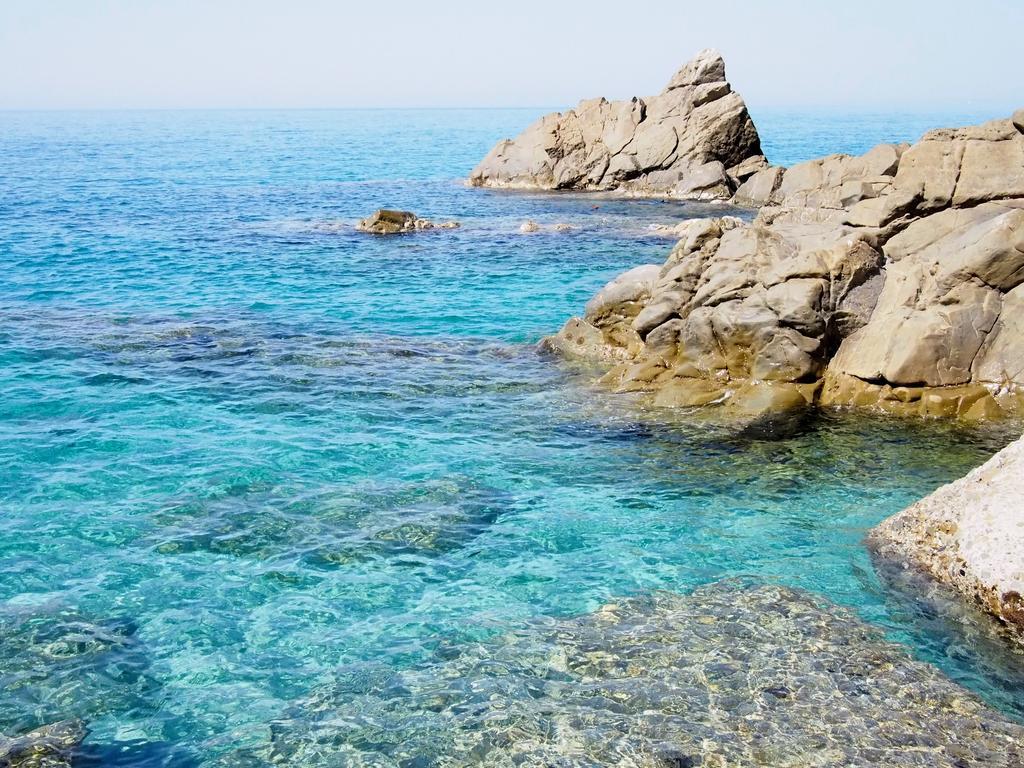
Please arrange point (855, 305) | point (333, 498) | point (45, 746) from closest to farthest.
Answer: point (45, 746), point (333, 498), point (855, 305)

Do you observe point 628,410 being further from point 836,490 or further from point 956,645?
point 956,645

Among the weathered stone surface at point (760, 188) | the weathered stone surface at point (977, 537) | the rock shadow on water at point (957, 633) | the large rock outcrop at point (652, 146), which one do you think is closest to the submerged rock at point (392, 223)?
the weathered stone surface at point (760, 188)

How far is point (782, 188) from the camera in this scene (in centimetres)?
4809

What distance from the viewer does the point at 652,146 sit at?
56.8m

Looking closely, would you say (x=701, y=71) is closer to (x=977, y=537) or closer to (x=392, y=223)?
(x=392, y=223)

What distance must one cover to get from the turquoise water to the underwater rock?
0.87 ft

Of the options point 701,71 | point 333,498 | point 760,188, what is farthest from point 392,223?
point 333,498

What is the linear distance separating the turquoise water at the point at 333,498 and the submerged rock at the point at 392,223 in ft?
42.6

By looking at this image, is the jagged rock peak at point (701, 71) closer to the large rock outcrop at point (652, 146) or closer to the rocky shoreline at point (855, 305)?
the large rock outcrop at point (652, 146)

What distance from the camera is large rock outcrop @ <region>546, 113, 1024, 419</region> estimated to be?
689 inches

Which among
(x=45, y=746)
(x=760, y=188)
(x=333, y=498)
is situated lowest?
(x=333, y=498)

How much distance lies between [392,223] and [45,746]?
36.1m

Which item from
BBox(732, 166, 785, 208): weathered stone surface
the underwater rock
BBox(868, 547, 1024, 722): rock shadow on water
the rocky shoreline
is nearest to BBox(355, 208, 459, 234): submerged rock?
BBox(732, 166, 785, 208): weathered stone surface

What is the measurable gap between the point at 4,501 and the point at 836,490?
1352 cm
